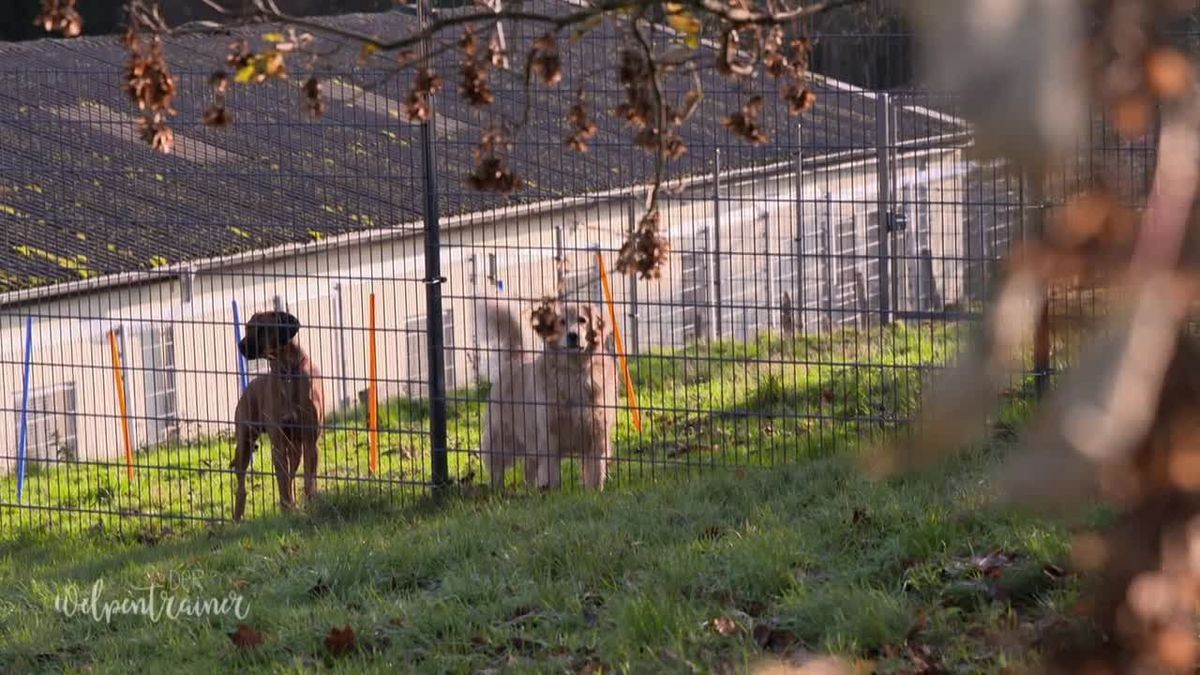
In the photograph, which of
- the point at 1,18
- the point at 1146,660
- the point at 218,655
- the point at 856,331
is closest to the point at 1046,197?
the point at 1146,660

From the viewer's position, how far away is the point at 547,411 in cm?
949

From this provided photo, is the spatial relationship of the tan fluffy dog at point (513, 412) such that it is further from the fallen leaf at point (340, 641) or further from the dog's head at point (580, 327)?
the fallen leaf at point (340, 641)

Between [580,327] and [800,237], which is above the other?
[800,237]

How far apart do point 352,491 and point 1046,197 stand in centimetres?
824

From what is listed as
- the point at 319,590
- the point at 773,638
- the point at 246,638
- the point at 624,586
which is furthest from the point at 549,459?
the point at 773,638

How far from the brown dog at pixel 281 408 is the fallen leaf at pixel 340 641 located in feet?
13.1

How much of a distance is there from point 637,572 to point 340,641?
114cm

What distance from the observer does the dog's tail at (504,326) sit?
364 inches

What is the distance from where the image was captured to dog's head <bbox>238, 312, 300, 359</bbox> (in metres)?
9.95

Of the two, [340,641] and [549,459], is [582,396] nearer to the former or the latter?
[549,459]

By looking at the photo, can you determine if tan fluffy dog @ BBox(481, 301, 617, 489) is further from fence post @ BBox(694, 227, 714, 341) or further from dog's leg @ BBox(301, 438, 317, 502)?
dog's leg @ BBox(301, 438, 317, 502)

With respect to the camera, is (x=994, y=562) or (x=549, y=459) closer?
(x=994, y=562)

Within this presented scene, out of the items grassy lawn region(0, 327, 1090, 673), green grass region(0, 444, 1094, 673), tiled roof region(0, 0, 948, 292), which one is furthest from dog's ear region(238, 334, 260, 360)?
green grass region(0, 444, 1094, 673)

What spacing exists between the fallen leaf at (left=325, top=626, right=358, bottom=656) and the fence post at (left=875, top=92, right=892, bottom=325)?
352 cm
